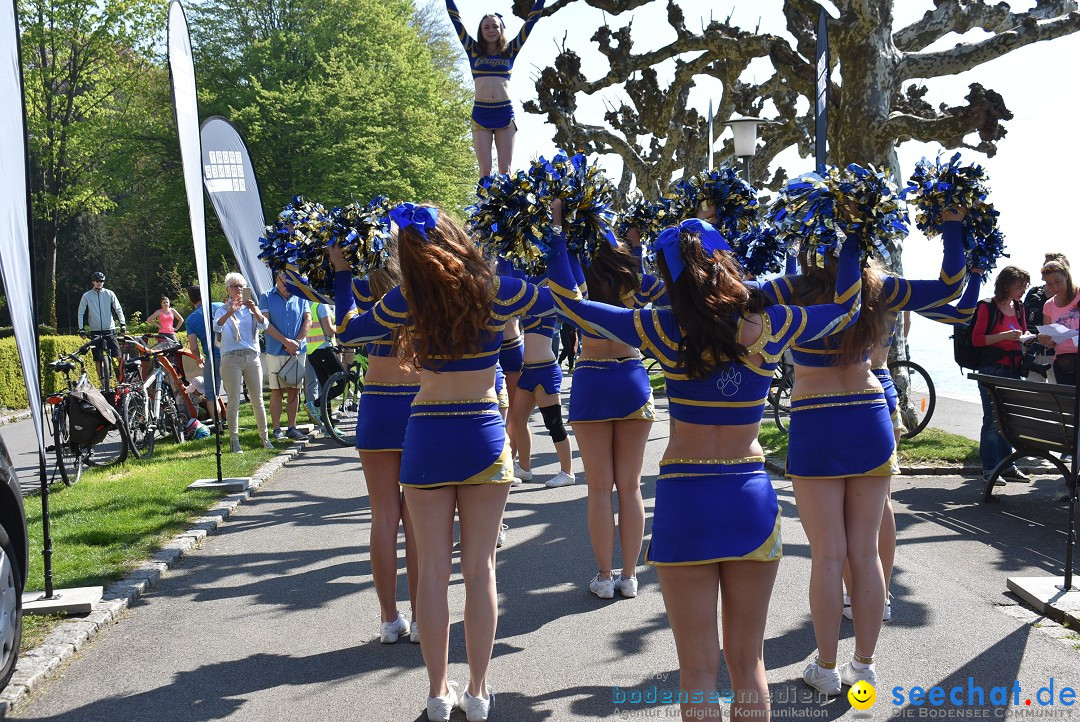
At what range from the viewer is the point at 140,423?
11.1 meters

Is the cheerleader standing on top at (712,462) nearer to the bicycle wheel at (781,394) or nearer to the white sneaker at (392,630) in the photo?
the white sneaker at (392,630)

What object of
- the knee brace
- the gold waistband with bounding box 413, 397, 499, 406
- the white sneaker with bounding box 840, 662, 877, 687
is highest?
the gold waistband with bounding box 413, 397, 499, 406

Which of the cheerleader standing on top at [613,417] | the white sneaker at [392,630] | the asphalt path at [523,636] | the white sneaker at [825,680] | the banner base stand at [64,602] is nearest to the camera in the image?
the white sneaker at [825,680]

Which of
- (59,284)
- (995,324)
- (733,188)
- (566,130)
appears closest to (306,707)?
(733,188)

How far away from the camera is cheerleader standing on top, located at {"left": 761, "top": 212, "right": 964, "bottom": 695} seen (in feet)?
13.1

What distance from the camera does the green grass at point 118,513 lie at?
19.8ft

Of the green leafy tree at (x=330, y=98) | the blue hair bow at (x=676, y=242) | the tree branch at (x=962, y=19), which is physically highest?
the green leafy tree at (x=330, y=98)

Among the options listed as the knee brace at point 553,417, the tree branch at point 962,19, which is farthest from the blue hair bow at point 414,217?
the tree branch at point 962,19

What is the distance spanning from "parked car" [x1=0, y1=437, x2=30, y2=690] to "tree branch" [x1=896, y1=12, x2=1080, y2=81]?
1011 cm

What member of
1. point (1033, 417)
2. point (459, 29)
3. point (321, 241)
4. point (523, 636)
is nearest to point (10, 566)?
point (321, 241)

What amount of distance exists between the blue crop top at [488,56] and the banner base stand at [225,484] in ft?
14.1

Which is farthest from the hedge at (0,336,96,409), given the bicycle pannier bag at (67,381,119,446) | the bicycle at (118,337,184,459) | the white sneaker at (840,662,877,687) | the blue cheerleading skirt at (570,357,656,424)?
the white sneaker at (840,662,877,687)

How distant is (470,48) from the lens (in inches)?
312

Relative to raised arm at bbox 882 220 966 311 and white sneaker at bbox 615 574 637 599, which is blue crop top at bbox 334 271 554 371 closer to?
raised arm at bbox 882 220 966 311
